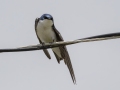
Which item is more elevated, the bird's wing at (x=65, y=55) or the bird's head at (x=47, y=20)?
the bird's head at (x=47, y=20)

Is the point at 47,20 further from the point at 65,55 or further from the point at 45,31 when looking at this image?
the point at 65,55

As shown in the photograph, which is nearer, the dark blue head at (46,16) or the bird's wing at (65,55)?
the bird's wing at (65,55)

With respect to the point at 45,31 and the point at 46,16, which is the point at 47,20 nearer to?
the point at 46,16

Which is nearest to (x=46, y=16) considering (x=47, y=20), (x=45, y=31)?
(x=47, y=20)

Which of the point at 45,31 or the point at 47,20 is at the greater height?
the point at 47,20

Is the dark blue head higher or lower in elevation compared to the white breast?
higher

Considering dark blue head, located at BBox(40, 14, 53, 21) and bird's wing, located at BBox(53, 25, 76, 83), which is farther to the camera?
dark blue head, located at BBox(40, 14, 53, 21)

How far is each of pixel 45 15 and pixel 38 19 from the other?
382 millimetres

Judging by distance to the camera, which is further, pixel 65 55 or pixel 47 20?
pixel 47 20

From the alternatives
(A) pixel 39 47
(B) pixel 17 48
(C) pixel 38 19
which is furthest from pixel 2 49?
(C) pixel 38 19

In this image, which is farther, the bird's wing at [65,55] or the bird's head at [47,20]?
the bird's head at [47,20]

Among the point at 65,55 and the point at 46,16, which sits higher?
the point at 46,16

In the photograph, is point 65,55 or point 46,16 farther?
point 46,16

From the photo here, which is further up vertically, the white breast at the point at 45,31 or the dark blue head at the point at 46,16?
the dark blue head at the point at 46,16
